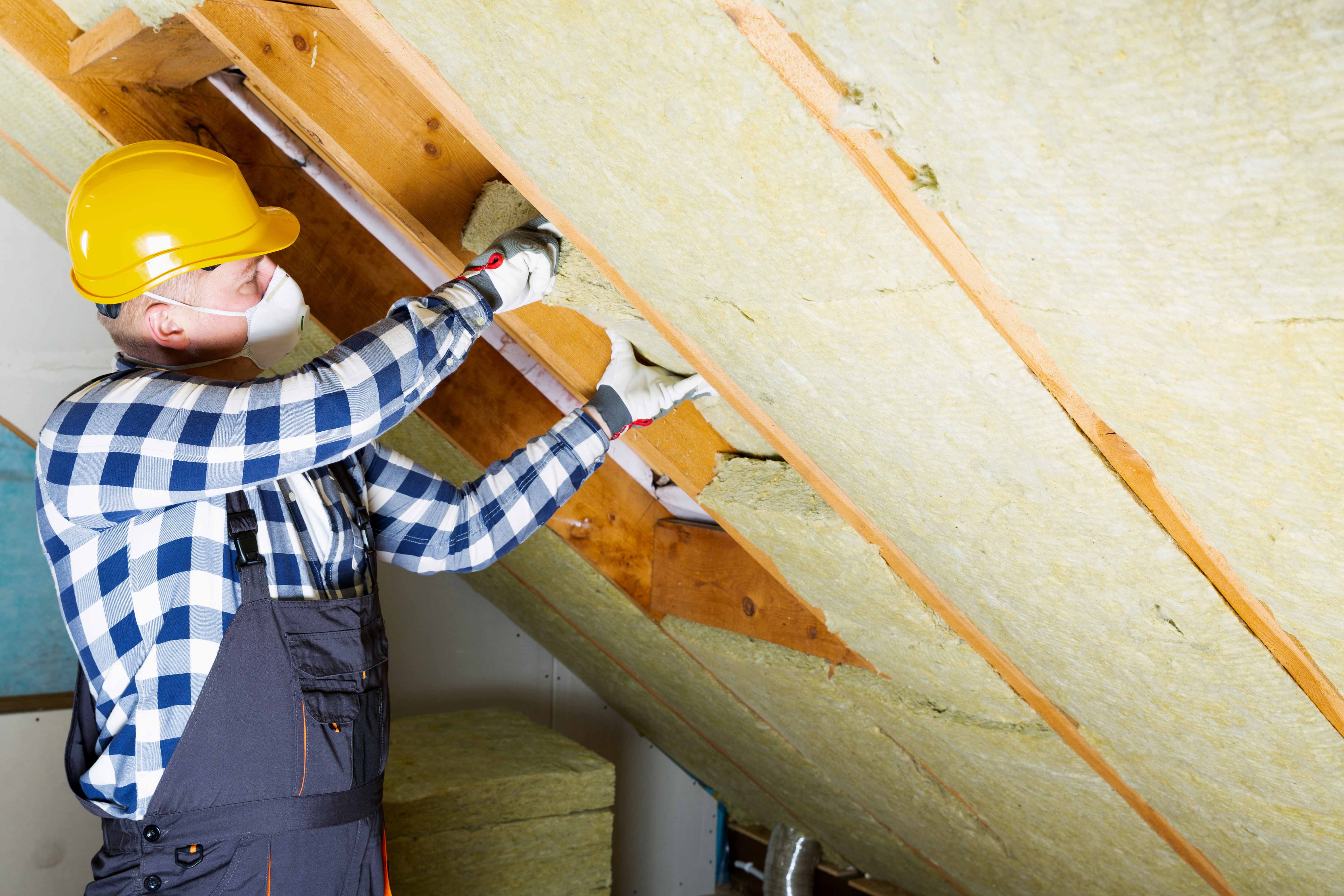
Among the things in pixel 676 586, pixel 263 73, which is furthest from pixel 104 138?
pixel 676 586

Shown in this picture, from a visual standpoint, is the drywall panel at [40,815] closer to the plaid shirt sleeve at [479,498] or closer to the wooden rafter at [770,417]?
the plaid shirt sleeve at [479,498]

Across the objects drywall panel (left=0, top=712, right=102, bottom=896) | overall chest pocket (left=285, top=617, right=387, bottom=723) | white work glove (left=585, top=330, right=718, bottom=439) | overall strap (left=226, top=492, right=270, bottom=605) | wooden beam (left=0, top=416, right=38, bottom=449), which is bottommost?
drywall panel (left=0, top=712, right=102, bottom=896)

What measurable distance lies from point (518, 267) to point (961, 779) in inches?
58.5

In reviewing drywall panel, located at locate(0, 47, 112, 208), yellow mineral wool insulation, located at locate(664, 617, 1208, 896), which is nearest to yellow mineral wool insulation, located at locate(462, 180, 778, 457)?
yellow mineral wool insulation, located at locate(664, 617, 1208, 896)

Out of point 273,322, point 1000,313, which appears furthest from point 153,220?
point 1000,313

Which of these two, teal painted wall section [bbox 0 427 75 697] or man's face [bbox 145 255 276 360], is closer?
man's face [bbox 145 255 276 360]

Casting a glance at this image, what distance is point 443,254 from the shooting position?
5.51 feet

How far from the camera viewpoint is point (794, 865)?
3533mm

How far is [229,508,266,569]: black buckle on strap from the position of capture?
135 cm

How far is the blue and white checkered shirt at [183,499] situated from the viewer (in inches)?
48.4

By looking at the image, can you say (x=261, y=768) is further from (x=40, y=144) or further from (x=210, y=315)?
(x=40, y=144)

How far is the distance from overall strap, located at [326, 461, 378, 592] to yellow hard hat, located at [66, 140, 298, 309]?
0.36 metres

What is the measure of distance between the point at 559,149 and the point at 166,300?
64cm

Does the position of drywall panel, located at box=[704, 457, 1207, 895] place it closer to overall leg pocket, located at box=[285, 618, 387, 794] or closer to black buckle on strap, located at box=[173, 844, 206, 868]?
overall leg pocket, located at box=[285, 618, 387, 794]
